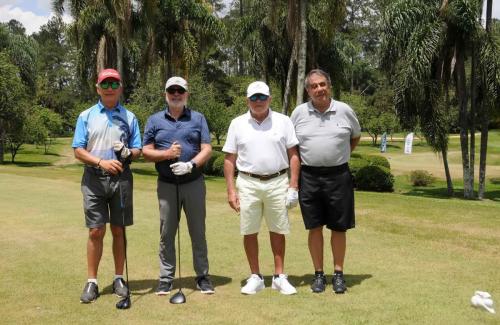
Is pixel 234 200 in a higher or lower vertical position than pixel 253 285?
higher

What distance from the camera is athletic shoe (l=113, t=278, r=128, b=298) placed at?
511cm

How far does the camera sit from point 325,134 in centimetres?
531

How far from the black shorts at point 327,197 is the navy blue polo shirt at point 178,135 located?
108 cm

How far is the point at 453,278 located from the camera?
5730 millimetres

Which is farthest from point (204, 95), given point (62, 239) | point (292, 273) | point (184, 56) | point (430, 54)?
point (292, 273)

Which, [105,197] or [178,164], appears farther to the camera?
[105,197]

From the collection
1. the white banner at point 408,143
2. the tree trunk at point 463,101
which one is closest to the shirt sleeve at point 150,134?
the tree trunk at point 463,101

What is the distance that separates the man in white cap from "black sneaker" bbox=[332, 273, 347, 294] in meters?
0.40

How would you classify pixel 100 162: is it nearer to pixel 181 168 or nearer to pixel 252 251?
pixel 181 168

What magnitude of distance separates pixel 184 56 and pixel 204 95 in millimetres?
7314

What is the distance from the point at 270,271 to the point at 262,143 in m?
1.74

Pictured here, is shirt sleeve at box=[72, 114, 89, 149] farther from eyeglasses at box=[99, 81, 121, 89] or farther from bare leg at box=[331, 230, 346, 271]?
bare leg at box=[331, 230, 346, 271]

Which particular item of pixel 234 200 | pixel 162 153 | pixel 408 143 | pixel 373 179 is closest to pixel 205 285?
pixel 234 200

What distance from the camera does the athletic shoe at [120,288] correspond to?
511cm
